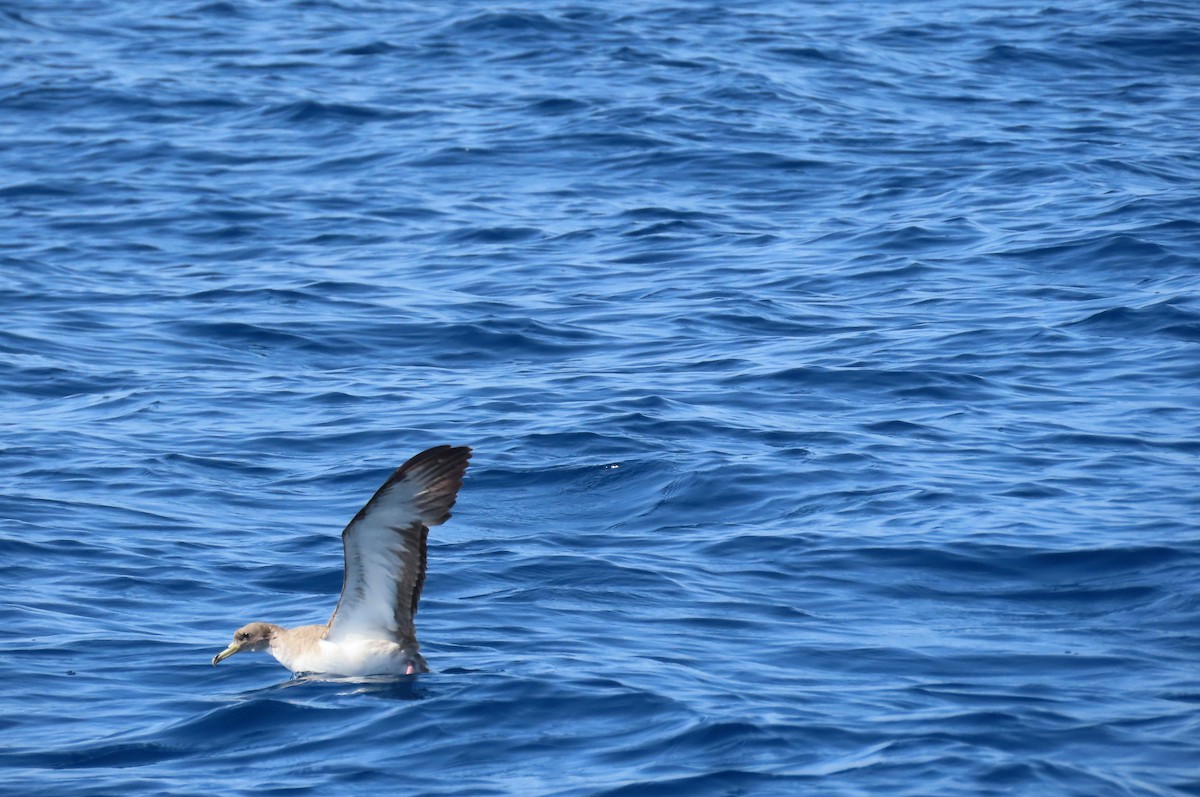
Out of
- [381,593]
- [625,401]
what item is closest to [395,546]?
[381,593]

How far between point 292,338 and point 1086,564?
7.80 m

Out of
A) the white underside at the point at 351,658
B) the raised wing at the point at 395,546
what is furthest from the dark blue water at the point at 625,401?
the raised wing at the point at 395,546

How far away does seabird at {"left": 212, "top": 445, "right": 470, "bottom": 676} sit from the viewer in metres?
8.13

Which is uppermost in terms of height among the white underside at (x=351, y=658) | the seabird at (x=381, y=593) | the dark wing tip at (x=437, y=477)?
the dark wing tip at (x=437, y=477)

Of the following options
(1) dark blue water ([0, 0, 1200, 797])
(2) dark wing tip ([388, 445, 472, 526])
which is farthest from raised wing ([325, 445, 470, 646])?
(1) dark blue water ([0, 0, 1200, 797])

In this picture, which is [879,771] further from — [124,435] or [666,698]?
[124,435]

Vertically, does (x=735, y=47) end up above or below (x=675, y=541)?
above

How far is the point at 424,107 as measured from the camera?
2222cm

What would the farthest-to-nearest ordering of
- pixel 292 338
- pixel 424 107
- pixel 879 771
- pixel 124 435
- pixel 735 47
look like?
1. pixel 735 47
2. pixel 424 107
3. pixel 292 338
4. pixel 124 435
5. pixel 879 771

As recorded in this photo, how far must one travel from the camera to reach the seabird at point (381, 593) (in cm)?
813

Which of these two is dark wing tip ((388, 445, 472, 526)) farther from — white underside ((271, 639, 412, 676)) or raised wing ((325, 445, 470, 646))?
white underside ((271, 639, 412, 676))

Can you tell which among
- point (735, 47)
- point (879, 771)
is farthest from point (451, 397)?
point (735, 47)

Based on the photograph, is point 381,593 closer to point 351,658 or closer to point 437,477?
point 351,658

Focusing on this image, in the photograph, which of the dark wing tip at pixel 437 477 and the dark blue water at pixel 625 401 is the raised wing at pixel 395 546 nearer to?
the dark wing tip at pixel 437 477
